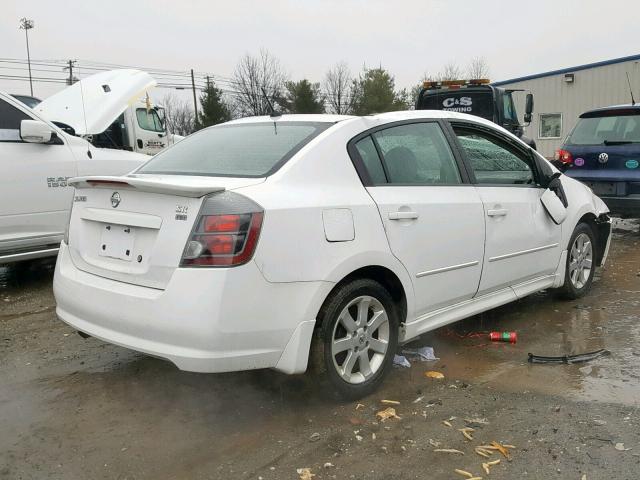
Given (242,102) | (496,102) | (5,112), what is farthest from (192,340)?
(242,102)

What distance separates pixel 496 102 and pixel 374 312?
911 centimetres

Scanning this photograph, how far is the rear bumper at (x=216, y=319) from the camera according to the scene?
267cm

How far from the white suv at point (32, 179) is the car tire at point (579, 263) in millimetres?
4628

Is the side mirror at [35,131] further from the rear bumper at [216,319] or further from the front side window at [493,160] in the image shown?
the front side window at [493,160]

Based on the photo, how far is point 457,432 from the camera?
116 inches

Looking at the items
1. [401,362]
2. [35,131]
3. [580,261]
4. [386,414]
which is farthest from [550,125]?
[386,414]

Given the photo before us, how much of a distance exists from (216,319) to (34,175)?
3.75 metres

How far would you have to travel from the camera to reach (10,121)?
5547mm

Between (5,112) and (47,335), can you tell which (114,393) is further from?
(5,112)

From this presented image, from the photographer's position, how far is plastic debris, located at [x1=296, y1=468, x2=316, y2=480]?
2600 millimetres

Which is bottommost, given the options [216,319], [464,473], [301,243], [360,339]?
[464,473]

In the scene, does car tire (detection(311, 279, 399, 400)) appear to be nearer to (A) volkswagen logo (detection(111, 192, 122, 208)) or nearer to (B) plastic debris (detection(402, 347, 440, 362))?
(B) plastic debris (detection(402, 347, 440, 362))

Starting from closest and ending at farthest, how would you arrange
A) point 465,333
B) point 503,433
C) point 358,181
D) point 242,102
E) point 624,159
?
point 503,433 < point 358,181 < point 465,333 < point 624,159 < point 242,102

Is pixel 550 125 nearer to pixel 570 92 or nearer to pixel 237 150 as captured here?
pixel 570 92
